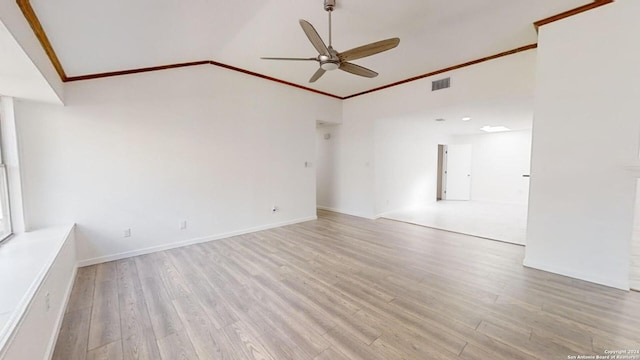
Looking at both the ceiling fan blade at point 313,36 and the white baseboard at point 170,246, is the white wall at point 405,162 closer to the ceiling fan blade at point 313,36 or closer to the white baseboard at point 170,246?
the white baseboard at point 170,246

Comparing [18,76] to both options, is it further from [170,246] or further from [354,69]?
[354,69]

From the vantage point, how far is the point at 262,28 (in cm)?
294

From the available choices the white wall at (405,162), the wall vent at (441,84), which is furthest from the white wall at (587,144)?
the white wall at (405,162)

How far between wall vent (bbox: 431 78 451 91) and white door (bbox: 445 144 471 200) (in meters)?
4.80

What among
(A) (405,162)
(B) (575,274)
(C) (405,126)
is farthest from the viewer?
(A) (405,162)

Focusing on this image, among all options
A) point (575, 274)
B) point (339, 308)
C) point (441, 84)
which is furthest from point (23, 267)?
point (441, 84)

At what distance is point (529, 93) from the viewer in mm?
3320

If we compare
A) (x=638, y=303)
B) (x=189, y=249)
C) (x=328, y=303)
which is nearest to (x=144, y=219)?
(x=189, y=249)

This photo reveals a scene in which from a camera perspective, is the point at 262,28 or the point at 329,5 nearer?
the point at 329,5

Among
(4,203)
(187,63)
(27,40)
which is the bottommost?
(4,203)

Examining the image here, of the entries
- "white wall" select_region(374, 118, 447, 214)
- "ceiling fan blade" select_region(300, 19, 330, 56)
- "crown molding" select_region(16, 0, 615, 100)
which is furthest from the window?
"white wall" select_region(374, 118, 447, 214)

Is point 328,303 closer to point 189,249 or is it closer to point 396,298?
point 396,298

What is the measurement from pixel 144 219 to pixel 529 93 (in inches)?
221

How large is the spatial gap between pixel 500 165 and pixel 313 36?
8.15 m
